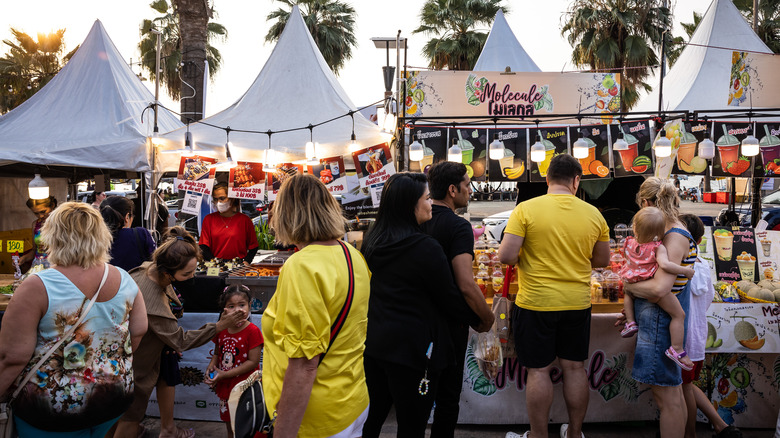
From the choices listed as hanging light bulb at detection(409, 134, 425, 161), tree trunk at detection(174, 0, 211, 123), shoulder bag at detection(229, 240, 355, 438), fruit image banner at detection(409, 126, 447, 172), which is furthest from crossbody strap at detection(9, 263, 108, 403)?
tree trunk at detection(174, 0, 211, 123)

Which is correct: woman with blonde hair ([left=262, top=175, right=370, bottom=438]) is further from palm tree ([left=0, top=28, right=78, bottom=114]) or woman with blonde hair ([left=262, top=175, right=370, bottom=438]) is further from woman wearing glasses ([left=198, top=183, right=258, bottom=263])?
palm tree ([left=0, top=28, right=78, bottom=114])

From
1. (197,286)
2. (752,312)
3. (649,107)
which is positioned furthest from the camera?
(649,107)

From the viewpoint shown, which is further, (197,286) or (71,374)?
(197,286)

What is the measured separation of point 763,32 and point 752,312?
761 inches

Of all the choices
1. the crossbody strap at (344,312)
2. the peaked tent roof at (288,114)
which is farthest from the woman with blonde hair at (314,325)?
the peaked tent roof at (288,114)

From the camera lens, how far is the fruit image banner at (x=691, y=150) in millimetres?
6879

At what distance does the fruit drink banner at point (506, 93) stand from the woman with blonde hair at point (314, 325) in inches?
231

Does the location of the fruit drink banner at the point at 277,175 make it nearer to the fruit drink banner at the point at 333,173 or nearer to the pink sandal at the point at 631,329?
the fruit drink banner at the point at 333,173

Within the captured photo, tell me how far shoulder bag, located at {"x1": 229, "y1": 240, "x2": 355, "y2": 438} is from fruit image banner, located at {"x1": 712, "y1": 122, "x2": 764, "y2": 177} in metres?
7.02

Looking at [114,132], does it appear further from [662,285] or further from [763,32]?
[763,32]

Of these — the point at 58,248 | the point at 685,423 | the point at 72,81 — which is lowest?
the point at 685,423

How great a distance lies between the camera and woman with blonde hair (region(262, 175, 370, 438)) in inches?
68.5

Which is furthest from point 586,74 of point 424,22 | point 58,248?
point 424,22

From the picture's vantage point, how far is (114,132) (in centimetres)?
717
